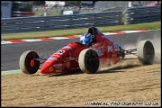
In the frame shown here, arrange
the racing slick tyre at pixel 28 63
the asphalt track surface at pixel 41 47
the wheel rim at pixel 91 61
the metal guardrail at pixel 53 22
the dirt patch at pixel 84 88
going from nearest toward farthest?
the dirt patch at pixel 84 88
the wheel rim at pixel 91 61
the racing slick tyre at pixel 28 63
the asphalt track surface at pixel 41 47
the metal guardrail at pixel 53 22

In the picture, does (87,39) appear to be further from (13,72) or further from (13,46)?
(13,46)

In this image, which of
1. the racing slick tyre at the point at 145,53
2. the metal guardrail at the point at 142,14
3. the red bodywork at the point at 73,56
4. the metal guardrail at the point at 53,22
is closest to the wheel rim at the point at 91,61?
the red bodywork at the point at 73,56

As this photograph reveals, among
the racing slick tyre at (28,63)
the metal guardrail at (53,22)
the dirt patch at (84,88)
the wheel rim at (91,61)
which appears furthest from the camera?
the metal guardrail at (53,22)

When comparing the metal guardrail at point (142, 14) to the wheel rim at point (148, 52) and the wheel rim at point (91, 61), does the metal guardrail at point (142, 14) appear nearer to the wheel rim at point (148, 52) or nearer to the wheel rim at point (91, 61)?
the wheel rim at point (148, 52)

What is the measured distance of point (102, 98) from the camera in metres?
6.40

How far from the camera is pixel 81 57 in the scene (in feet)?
29.2

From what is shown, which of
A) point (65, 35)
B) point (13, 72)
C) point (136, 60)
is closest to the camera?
point (13, 72)

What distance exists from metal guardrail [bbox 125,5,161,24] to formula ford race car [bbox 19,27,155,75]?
476 inches

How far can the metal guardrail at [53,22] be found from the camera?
20703 mm

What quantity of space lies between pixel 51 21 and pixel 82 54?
→ 12508mm

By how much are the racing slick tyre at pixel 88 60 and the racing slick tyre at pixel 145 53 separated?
1897mm

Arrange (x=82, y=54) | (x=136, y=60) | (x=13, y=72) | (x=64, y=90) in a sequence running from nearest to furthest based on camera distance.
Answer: (x=64, y=90) → (x=82, y=54) → (x=13, y=72) → (x=136, y=60)

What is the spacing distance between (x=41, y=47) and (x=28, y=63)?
4.99 metres

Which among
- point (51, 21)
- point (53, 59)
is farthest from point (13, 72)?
point (51, 21)
